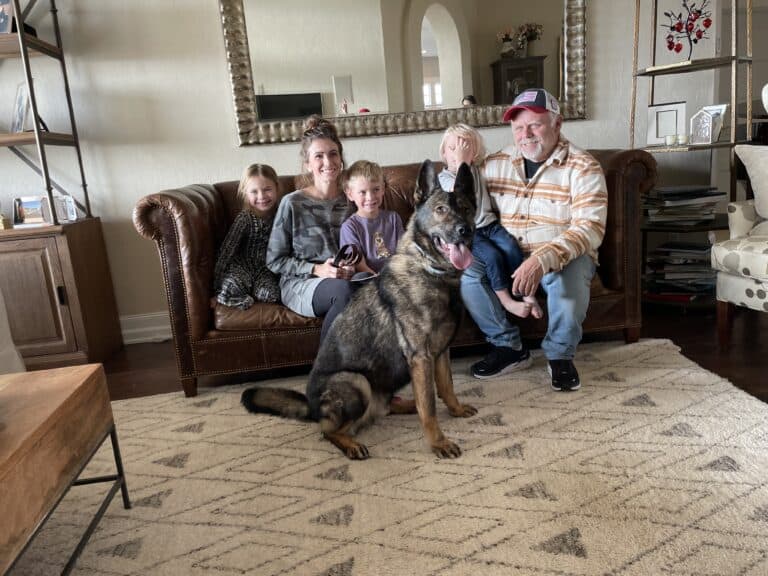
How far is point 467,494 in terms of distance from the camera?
159cm

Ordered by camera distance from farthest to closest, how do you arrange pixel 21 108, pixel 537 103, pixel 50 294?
pixel 21 108 → pixel 50 294 → pixel 537 103

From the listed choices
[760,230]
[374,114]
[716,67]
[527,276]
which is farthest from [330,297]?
[716,67]

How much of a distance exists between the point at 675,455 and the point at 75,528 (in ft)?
5.91

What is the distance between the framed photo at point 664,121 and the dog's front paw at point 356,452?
109 inches

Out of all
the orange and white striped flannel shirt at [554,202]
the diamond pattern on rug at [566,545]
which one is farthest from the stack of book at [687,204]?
the diamond pattern on rug at [566,545]

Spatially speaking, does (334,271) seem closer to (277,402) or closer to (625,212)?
(277,402)

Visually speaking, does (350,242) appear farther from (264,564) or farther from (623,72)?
(623,72)

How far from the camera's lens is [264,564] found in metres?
1.36

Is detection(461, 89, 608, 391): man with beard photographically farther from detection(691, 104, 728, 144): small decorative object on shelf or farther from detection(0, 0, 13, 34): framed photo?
→ detection(0, 0, 13, 34): framed photo

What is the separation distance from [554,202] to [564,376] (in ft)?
2.40

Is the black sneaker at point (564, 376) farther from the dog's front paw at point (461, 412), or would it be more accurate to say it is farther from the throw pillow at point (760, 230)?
the throw pillow at point (760, 230)

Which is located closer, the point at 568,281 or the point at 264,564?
the point at 264,564

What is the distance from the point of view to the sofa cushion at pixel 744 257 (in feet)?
7.88

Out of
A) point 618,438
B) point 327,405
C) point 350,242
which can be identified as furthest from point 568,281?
point 327,405
